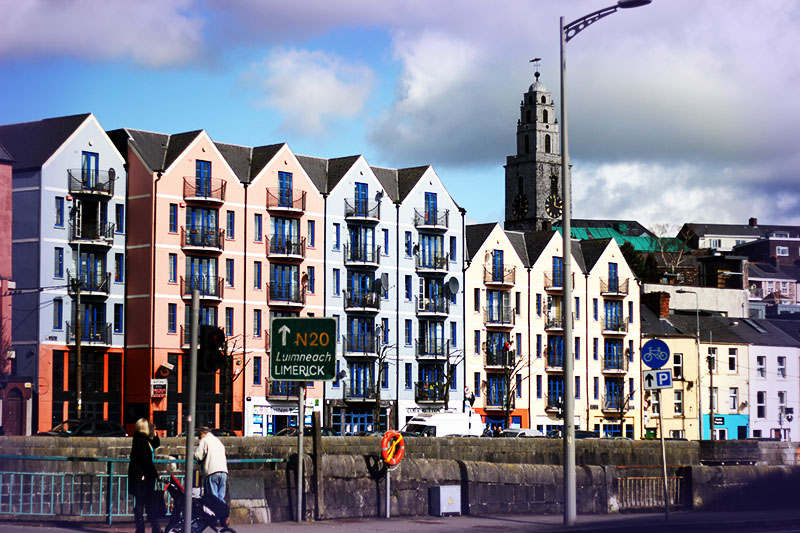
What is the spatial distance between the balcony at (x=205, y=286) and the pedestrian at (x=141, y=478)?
52.7 m

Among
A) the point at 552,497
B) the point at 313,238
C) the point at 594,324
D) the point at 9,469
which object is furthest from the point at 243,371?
the point at 9,469

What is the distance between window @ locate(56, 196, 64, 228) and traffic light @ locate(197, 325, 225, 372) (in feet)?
175

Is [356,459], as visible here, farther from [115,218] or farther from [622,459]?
[115,218]

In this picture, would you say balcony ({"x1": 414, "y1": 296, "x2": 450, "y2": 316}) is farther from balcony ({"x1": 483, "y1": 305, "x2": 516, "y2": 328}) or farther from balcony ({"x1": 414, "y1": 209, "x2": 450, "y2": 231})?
balcony ({"x1": 414, "y1": 209, "x2": 450, "y2": 231})

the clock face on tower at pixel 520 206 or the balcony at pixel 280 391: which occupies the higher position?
the clock face on tower at pixel 520 206

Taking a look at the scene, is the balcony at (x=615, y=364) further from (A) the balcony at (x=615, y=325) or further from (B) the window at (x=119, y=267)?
(B) the window at (x=119, y=267)

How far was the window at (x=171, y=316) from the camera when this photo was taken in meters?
73.1

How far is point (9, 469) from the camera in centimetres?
2389

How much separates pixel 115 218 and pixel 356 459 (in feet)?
161

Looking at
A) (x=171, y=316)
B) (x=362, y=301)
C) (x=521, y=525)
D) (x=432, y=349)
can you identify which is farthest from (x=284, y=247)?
(x=521, y=525)

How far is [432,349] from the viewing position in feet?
283

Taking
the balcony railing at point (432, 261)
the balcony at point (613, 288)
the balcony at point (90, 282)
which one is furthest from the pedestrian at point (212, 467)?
the balcony at point (613, 288)

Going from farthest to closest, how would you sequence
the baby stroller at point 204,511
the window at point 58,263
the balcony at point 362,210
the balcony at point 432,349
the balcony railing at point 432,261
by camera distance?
the balcony railing at point 432,261 < the balcony at point 432,349 < the balcony at point 362,210 < the window at point 58,263 < the baby stroller at point 204,511

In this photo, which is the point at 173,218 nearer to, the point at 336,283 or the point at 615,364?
the point at 336,283
